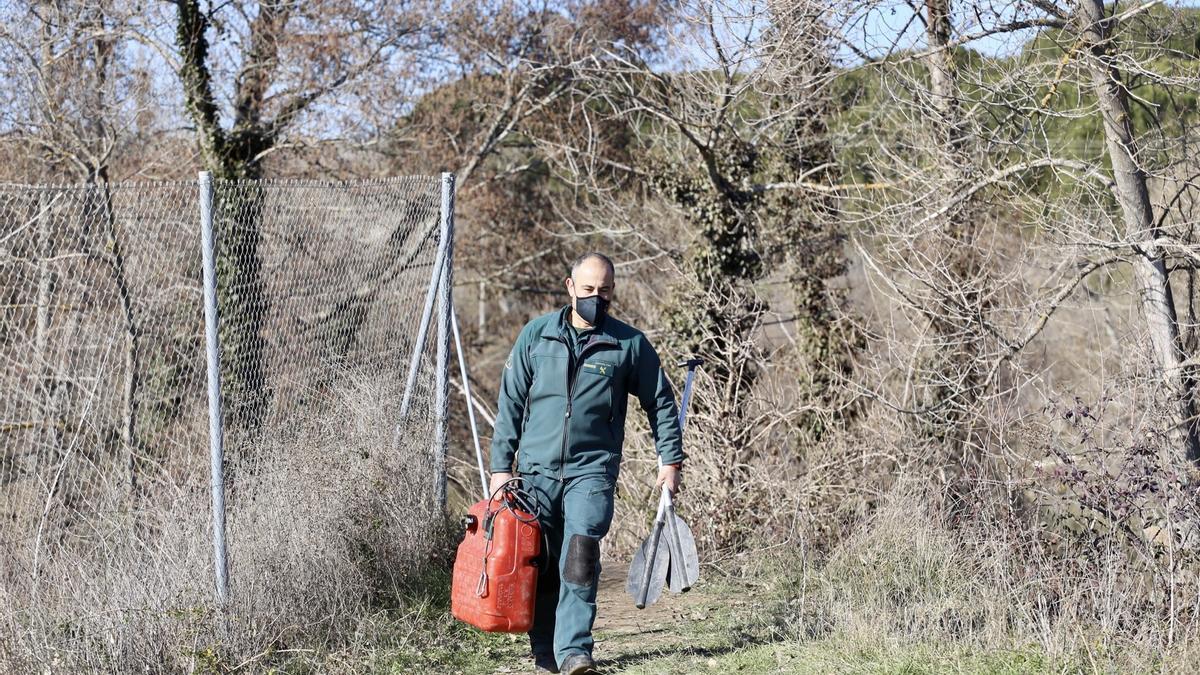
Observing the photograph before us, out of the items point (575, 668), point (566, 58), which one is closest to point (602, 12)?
point (566, 58)

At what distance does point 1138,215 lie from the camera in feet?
27.5

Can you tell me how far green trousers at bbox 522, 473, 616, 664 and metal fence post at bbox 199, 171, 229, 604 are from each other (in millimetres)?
1331

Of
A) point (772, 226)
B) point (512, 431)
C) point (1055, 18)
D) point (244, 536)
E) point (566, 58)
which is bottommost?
point (244, 536)

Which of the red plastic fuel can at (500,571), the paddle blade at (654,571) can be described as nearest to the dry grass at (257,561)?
the red plastic fuel can at (500,571)

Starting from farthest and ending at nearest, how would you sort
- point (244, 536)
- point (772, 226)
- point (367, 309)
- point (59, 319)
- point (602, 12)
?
point (602, 12) < point (772, 226) < point (59, 319) < point (367, 309) < point (244, 536)

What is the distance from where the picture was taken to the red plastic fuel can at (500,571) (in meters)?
4.96

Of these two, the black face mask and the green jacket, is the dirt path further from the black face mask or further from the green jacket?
the black face mask

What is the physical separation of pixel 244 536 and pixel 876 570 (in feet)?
11.5

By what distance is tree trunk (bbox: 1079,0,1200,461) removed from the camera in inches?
311

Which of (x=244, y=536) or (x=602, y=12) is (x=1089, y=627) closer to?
(x=244, y=536)

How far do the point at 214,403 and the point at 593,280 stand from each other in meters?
1.73

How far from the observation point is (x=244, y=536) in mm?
5680

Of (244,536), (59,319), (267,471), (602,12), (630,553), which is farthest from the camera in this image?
(602,12)

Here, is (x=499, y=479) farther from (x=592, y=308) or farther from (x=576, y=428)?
(x=592, y=308)
